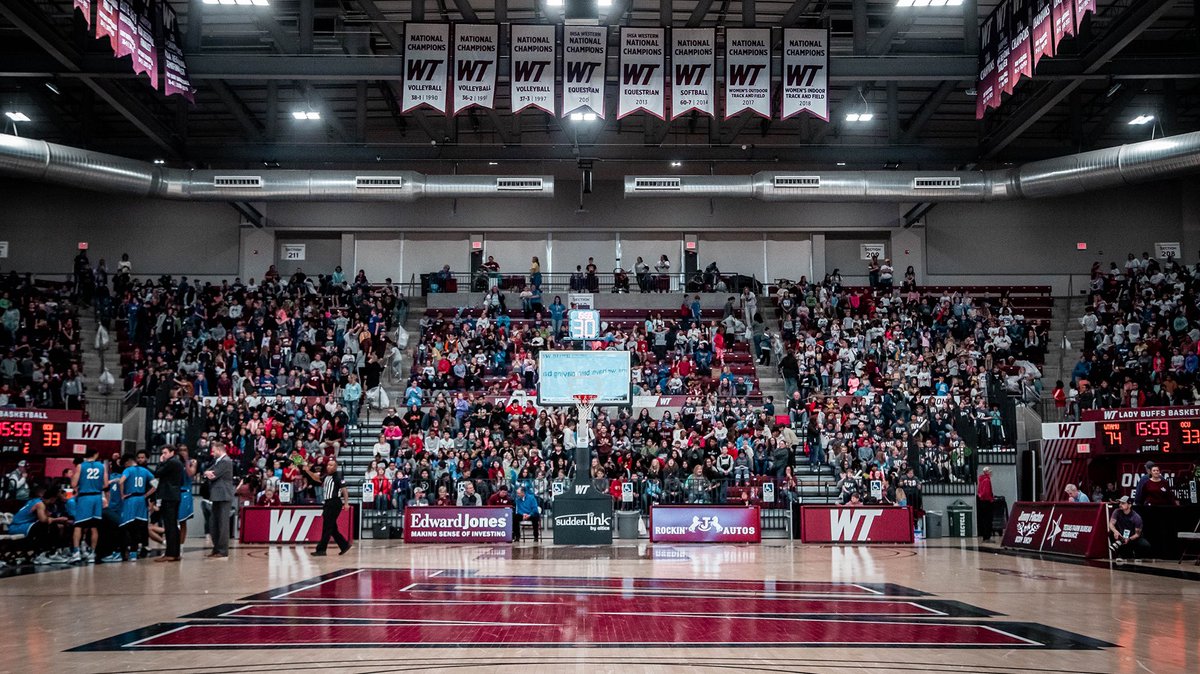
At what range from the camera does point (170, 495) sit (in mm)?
15742

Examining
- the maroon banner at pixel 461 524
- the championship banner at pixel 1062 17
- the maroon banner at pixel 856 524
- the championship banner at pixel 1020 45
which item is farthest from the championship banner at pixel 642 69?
the maroon banner at pixel 856 524

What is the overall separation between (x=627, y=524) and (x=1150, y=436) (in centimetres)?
1306

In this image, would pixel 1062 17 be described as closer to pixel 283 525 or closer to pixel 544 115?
pixel 283 525

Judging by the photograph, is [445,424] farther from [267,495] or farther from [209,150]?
[209,150]

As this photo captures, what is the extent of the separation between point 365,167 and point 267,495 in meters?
20.0

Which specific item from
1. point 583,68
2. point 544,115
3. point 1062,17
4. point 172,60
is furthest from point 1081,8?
point 544,115

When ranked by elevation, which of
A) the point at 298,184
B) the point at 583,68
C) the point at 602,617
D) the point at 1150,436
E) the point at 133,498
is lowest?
the point at 602,617

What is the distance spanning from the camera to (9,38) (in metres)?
30.0

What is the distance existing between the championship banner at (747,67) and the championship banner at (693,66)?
40 cm

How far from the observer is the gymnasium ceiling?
25.2 meters

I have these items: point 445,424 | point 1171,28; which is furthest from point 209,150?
point 1171,28

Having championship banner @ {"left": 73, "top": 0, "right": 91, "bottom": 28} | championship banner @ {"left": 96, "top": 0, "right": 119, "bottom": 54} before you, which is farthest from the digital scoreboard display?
championship banner @ {"left": 73, "top": 0, "right": 91, "bottom": 28}

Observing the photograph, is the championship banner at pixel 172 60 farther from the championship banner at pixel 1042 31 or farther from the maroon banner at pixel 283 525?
the championship banner at pixel 1042 31

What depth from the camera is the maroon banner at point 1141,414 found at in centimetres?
2342
